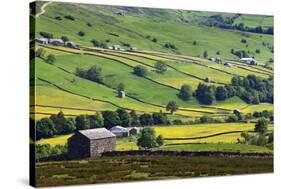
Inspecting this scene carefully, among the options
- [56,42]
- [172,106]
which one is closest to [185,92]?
[172,106]

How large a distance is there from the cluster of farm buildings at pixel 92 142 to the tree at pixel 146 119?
40 cm

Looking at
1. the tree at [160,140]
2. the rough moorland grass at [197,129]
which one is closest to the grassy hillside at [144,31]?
the rough moorland grass at [197,129]

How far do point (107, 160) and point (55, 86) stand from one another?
1554 millimetres

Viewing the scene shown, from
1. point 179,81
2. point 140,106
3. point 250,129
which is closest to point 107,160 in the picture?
point 140,106

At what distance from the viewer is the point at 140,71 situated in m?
13.0

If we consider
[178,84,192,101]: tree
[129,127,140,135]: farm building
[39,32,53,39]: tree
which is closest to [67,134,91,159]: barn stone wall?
[129,127,140,135]: farm building

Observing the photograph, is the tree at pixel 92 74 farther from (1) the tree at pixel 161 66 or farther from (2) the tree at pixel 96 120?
(1) the tree at pixel 161 66

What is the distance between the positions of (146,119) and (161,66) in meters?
1.04

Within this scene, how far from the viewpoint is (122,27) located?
1289cm

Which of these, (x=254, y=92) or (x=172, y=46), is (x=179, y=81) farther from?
(x=254, y=92)

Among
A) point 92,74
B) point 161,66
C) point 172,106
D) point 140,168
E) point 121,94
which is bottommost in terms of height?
point 140,168

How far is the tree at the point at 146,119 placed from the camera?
12.8 meters

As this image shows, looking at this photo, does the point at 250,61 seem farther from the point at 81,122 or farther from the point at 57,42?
the point at 57,42

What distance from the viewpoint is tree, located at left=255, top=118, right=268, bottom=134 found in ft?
46.0
